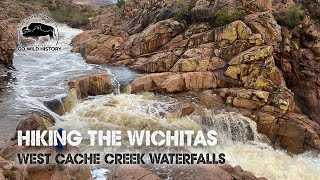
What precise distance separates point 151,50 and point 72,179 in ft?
67.2

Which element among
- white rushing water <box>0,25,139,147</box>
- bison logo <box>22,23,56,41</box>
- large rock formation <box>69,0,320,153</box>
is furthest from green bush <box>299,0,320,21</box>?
bison logo <box>22,23,56,41</box>

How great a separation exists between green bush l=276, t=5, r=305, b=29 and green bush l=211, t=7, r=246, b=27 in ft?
12.2

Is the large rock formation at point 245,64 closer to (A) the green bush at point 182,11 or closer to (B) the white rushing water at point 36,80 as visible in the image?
(A) the green bush at point 182,11

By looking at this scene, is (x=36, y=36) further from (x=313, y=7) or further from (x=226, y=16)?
(x=313, y=7)

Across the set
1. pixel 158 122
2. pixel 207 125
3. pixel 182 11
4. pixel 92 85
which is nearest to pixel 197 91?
pixel 207 125

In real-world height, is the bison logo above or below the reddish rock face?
above

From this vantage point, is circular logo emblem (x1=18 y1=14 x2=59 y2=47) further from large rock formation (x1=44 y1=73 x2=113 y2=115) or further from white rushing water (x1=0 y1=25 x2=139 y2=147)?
large rock formation (x1=44 y1=73 x2=113 y2=115)

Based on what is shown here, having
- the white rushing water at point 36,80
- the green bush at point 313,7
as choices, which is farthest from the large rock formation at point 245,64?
the white rushing water at point 36,80

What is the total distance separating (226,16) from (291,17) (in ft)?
20.0

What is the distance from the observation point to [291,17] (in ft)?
96.7

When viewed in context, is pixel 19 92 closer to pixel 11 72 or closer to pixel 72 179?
pixel 11 72

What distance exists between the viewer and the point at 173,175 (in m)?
14.3

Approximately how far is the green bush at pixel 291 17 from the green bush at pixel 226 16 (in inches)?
146

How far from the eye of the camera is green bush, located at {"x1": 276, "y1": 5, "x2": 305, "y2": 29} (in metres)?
29.2
